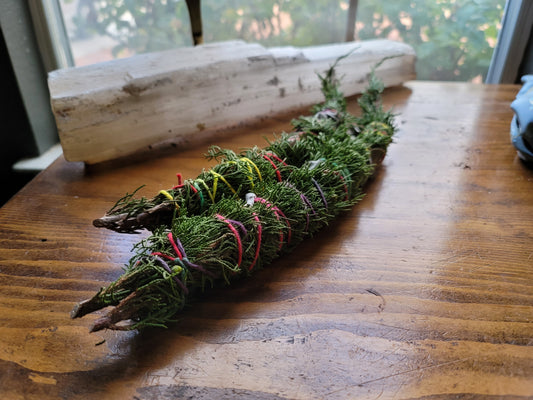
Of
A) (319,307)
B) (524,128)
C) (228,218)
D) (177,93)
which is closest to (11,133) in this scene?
(177,93)

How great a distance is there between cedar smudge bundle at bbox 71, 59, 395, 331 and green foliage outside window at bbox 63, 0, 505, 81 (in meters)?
0.83

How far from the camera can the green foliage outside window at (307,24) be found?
4.62 feet

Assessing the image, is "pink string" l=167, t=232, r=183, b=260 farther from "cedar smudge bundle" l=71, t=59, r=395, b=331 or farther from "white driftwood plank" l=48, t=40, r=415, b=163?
"white driftwood plank" l=48, t=40, r=415, b=163

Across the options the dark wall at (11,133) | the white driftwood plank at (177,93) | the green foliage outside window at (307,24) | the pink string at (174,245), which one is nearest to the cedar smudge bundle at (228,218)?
the pink string at (174,245)

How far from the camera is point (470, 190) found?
32.5 inches

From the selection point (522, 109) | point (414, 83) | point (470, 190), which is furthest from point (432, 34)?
point (470, 190)

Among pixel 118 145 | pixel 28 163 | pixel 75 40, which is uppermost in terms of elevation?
pixel 75 40

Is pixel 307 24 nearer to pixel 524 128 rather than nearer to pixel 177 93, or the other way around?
pixel 177 93

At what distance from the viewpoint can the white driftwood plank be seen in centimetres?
85

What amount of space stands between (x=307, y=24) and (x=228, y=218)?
1165mm

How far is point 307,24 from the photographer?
1.50 m

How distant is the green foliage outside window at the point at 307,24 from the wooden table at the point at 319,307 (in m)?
0.76

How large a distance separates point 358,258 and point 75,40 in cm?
123

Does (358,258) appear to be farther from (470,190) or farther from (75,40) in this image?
(75,40)
